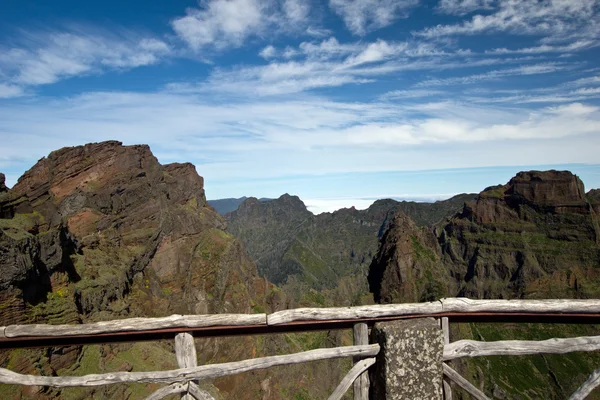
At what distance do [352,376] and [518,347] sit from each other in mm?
2482

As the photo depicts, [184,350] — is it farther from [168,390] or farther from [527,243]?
[527,243]

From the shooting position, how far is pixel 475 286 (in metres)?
150

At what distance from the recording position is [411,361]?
4629mm

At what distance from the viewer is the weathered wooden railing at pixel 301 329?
4598 mm

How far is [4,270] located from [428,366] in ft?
70.6

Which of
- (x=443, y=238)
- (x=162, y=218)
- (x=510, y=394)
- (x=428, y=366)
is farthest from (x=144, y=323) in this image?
(x=443, y=238)

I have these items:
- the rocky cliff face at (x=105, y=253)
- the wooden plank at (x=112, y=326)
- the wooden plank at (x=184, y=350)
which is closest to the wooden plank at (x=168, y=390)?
the wooden plank at (x=184, y=350)

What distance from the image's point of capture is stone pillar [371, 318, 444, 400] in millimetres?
4594

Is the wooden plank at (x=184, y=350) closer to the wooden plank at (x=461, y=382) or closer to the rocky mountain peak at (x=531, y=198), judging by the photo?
the wooden plank at (x=461, y=382)

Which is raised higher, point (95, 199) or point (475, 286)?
point (95, 199)

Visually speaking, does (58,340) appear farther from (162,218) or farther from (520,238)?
(520,238)

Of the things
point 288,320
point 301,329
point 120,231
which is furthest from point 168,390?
point 120,231

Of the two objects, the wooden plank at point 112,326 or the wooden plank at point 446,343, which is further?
the wooden plank at point 446,343

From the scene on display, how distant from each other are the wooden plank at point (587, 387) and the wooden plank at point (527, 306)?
85 centimetres
